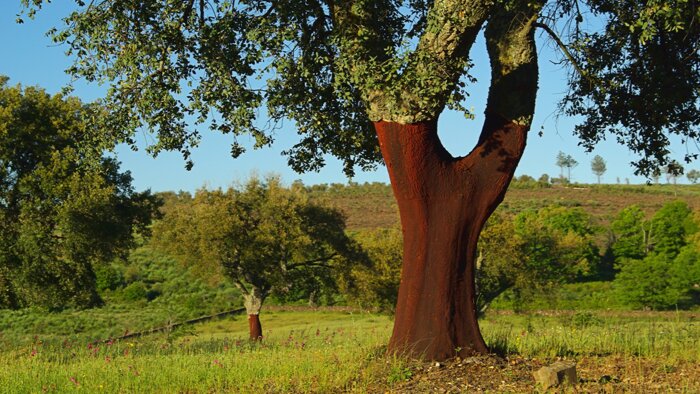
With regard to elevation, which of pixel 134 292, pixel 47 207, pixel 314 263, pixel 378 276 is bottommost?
pixel 134 292

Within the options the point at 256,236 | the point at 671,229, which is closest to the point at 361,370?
the point at 256,236

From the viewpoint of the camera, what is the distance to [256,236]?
3341 cm

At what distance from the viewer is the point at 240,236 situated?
33.5m

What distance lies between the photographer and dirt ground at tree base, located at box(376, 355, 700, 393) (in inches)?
344

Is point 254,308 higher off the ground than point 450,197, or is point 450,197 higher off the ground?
point 450,197

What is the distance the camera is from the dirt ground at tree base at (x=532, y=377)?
8.73 m

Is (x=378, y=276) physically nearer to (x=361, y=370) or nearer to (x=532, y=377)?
(x=361, y=370)

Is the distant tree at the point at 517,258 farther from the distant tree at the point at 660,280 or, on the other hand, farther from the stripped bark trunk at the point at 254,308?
the distant tree at the point at 660,280

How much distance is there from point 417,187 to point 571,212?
7741cm

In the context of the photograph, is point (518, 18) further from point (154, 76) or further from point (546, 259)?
point (546, 259)

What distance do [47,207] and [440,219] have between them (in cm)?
1735

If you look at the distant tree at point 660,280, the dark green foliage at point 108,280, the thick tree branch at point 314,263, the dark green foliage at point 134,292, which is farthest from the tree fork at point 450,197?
the distant tree at point 660,280

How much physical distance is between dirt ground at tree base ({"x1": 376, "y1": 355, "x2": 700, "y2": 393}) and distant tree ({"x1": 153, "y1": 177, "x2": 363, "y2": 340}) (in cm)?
2296

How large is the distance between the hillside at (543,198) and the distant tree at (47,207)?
68.1 m
